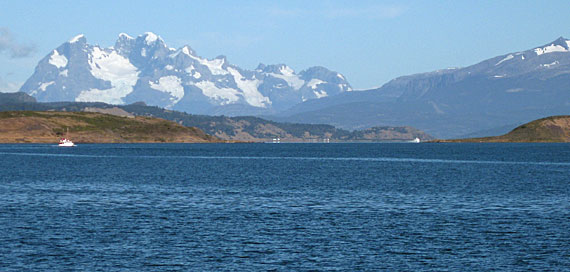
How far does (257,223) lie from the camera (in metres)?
76.1

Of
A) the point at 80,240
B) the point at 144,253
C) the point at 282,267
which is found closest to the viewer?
the point at 282,267

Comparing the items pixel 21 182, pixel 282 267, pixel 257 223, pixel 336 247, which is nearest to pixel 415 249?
pixel 336 247

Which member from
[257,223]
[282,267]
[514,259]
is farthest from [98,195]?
[514,259]

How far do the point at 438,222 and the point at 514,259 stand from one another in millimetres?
20237

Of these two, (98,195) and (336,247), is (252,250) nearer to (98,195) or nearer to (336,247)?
(336,247)

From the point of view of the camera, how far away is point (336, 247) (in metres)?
62.5

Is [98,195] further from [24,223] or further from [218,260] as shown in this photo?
[218,260]

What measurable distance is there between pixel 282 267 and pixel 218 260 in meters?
5.64

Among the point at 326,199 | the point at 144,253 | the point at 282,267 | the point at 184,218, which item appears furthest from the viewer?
the point at 326,199

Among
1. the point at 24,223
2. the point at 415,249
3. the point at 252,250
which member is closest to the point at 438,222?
the point at 415,249

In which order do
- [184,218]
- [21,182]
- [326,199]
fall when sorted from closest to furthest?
[184,218]
[326,199]
[21,182]

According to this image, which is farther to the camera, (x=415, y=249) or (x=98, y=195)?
(x=98, y=195)

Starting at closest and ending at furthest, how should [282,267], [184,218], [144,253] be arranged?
1. [282,267]
2. [144,253]
3. [184,218]

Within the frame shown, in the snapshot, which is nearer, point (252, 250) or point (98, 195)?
point (252, 250)
